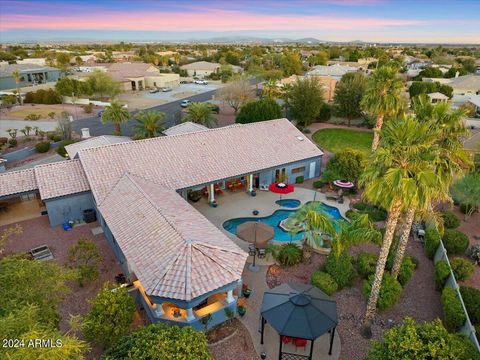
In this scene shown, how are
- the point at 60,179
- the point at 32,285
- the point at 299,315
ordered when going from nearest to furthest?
the point at 32,285 → the point at 299,315 → the point at 60,179

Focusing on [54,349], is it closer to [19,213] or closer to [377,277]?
[377,277]

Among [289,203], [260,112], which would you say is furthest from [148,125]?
[289,203]

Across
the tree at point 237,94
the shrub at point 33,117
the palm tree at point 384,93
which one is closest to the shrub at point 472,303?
the palm tree at point 384,93

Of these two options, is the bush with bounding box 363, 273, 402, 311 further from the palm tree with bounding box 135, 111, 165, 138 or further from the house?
the palm tree with bounding box 135, 111, 165, 138

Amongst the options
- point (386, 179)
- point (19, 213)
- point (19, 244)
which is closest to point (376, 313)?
point (386, 179)

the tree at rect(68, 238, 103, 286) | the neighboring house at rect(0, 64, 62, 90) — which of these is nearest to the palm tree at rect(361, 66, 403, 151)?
the tree at rect(68, 238, 103, 286)

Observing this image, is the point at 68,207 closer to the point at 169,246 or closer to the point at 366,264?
the point at 169,246
